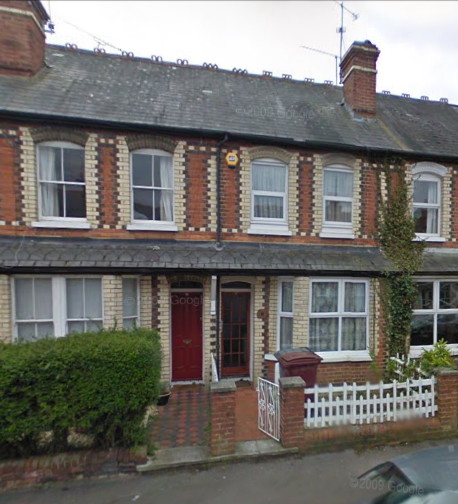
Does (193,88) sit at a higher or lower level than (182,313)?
higher

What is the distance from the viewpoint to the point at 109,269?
5.96 m

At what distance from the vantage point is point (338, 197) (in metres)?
7.56

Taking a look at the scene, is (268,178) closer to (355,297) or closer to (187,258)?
(187,258)

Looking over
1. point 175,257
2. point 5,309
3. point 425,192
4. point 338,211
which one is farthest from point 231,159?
point 5,309

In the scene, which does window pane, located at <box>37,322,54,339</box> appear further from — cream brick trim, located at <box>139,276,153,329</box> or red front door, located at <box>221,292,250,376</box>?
red front door, located at <box>221,292,250,376</box>

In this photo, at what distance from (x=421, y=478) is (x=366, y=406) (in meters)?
2.55

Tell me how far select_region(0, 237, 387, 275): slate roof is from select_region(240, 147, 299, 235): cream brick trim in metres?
0.63

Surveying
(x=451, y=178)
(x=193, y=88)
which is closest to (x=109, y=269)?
(x=193, y=88)

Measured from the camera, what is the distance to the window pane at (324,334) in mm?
7137

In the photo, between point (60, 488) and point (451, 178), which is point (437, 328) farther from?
point (60, 488)

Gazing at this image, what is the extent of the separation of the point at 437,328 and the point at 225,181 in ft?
21.8

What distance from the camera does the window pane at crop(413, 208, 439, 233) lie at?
8.00m

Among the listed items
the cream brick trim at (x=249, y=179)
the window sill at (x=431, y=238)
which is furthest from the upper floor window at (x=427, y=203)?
the cream brick trim at (x=249, y=179)

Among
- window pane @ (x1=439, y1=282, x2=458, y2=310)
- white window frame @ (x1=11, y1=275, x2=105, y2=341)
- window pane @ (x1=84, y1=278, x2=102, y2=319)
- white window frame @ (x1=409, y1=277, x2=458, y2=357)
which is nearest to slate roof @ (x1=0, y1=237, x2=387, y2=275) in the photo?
white window frame @ (x1=11, y1=275, x2=105, y2=341)
